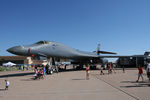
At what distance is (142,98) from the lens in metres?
4.89

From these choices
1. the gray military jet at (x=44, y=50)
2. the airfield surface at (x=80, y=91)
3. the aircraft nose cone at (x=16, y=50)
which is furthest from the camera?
the gray military jet at (x=44, y=50)

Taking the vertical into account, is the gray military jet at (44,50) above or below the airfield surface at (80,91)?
above

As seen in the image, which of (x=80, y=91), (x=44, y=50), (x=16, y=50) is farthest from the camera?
(x=44, y=50)

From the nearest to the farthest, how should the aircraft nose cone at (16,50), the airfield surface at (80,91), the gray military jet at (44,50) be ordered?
the airfield surface at (80,91) < the aircraft nose cone at (16,50) < the gray military jet at (44,50)

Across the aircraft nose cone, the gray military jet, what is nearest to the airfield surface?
the aircraft nose cone

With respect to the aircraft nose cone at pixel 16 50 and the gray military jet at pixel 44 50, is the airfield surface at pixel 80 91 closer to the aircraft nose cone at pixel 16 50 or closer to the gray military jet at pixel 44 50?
the aircraft nose cone at pixel 16 50

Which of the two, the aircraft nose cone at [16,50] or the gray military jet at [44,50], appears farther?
the gray military jet at [44,50]

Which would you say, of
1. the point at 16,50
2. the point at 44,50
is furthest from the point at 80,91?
the point at 44,50

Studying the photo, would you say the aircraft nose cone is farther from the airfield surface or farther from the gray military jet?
the airfield surface

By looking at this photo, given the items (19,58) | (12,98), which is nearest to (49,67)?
(12,98)

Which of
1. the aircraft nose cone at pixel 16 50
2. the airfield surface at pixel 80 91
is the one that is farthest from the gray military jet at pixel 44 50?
the airfield surface at pixel 80 91

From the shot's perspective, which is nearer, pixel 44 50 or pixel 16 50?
pixel 16 50

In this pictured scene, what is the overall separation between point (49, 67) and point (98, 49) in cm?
2391

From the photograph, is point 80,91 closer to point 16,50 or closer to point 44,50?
point 16,50
